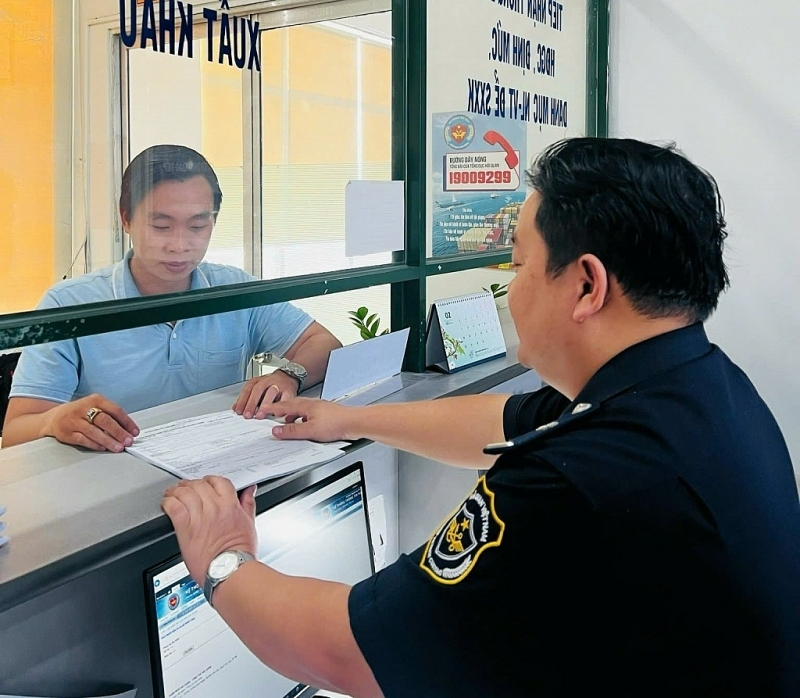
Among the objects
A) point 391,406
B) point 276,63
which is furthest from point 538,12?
point 391,406

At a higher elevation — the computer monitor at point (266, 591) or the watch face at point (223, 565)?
the watch face at point (223, 565)

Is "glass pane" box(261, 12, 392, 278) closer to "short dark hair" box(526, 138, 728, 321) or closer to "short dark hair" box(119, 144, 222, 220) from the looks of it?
"short dark hair" box(119, 144, 222, 220)

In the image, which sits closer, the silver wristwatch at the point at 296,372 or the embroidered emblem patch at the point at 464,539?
the embroidered emblem patch at the point at 464,539

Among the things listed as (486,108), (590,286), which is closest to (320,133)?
(486,108)

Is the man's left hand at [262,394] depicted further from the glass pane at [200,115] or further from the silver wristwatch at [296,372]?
the glass pane at [200,115]

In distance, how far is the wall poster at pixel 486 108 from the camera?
174 centimetres

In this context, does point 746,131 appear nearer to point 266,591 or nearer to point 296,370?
point 296,370

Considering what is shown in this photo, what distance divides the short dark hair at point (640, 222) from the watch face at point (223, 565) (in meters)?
0.47

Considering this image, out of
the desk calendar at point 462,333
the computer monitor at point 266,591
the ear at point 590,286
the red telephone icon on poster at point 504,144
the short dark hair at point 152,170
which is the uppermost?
the red telephone icon on poster at point 504,144

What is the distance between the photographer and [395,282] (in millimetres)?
A: 1492

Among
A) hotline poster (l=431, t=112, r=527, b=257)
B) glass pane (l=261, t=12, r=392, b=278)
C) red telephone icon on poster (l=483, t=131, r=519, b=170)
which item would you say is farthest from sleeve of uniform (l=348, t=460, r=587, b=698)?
red telephone icon on poster (l=483, t=131, r=519, b=170)

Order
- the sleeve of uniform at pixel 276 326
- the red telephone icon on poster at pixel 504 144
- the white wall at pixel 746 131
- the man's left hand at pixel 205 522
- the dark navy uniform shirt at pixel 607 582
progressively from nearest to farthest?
the dark navy uniform shirt at pixel 607 582
the man's left hand at pixel 205 522
the sleeve of uniform at pixel 276 326
the red telephone icon on poster at pixel 504 144
the white wall at pixel 746 131

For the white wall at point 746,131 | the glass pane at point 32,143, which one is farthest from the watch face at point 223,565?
the white wall at point 746,131

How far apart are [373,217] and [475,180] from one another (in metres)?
0.50
